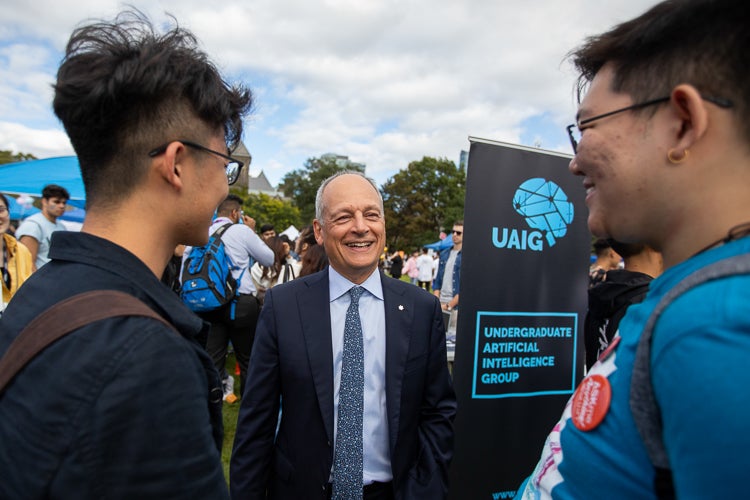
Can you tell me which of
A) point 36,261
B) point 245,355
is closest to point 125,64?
point 245,355

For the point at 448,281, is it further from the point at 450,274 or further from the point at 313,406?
the point at 313,406

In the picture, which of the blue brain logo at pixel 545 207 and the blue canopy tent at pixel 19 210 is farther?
the blue canopy tent at pixel 19 210

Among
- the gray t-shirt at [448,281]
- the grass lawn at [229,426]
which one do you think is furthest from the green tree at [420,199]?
→ the grass lawn at [229,426]

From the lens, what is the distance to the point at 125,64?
102cm

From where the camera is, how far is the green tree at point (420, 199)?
159ft

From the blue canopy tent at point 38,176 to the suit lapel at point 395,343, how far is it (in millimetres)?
6760

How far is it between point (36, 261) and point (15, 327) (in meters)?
4.98

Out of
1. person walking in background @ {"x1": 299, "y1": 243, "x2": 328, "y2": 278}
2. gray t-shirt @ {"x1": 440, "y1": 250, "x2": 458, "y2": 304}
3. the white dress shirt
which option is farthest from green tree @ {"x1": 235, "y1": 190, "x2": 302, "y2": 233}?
the white dress shirt

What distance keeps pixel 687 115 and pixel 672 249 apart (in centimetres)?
27

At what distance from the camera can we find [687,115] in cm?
82

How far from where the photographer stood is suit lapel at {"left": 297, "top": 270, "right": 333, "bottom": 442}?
6.28 ft

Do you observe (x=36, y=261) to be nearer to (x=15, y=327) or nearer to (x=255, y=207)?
(x=15, y=327)

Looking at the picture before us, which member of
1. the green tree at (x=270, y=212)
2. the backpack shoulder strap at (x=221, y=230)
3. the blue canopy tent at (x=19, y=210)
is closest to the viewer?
the backpack shoulder strap at (x=221, y=230)

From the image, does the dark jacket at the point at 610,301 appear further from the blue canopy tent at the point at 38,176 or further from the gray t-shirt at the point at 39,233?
the blue canopy tent at the point at 38,176
